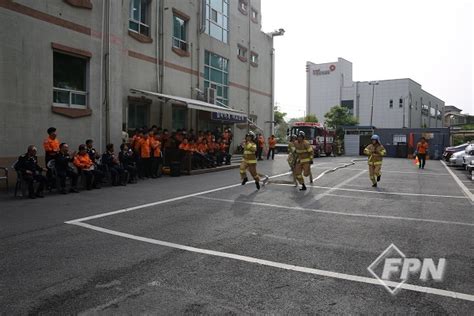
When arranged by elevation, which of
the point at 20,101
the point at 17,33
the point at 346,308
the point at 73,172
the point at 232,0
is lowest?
the point at 346,308

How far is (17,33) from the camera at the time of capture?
40.6ft

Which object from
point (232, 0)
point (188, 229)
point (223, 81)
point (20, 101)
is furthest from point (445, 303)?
point (232, 0)

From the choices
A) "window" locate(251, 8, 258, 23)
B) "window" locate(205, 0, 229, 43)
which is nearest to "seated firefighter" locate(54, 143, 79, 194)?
"window" locate(205, 0, 229, 43)

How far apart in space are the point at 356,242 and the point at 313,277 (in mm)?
1895

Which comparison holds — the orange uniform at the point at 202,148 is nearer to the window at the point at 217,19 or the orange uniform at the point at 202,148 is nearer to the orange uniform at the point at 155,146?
the orange uniform at the point at 155,146

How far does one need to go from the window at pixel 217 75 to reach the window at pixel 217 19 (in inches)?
53.8

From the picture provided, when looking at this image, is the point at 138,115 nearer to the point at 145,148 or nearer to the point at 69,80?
the point at 145,148

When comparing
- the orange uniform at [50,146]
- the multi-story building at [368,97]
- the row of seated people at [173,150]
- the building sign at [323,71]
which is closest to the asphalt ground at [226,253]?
the orange uniform at [50,146]

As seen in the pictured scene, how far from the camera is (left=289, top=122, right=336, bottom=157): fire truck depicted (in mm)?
34125

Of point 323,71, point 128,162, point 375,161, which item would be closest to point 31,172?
point 128,162

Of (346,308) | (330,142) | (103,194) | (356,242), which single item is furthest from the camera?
(330,142)

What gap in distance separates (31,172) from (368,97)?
81.9 metres

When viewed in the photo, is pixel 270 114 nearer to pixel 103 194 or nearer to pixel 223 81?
pixel 223 81

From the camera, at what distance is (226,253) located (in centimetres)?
583
